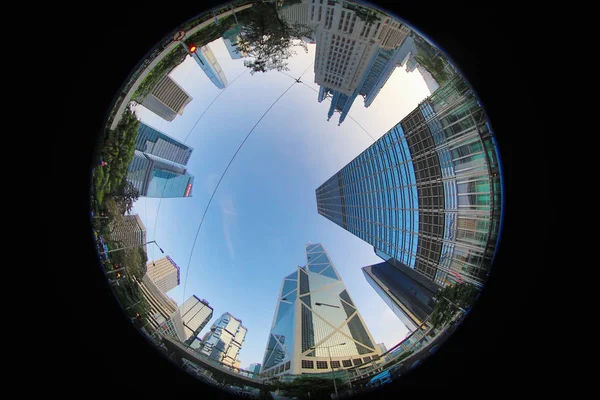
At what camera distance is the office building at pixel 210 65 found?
20.4 ft

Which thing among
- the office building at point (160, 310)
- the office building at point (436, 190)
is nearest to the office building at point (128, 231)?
the office building at point (160, 310)

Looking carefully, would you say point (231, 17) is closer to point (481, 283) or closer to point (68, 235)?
point (68, 235)

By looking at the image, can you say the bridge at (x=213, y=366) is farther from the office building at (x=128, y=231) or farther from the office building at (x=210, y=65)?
the office building at (x=210, y=65)

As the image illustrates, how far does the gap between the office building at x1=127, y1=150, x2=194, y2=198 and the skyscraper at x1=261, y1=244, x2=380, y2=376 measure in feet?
30.5

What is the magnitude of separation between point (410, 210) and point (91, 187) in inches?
1155

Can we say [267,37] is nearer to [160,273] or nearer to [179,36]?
[179,36]

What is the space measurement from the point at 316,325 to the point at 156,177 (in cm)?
3326

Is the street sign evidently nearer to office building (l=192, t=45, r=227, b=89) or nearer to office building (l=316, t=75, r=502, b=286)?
office building (l=192, t=45, r=227, b=89)

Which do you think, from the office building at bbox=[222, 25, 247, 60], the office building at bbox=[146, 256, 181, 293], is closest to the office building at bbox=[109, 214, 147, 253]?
the office building at bbox=[146, 256, 181, 293]

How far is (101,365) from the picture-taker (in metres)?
4.09

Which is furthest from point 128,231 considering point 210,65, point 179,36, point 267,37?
point 267,37

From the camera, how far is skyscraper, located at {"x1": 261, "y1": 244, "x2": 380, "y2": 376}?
39.5 ft

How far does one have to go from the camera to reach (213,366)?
599cm

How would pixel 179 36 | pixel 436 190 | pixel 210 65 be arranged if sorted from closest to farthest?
1. pixel 179 36
2. pixel 210 65
3. pixel 436 190
